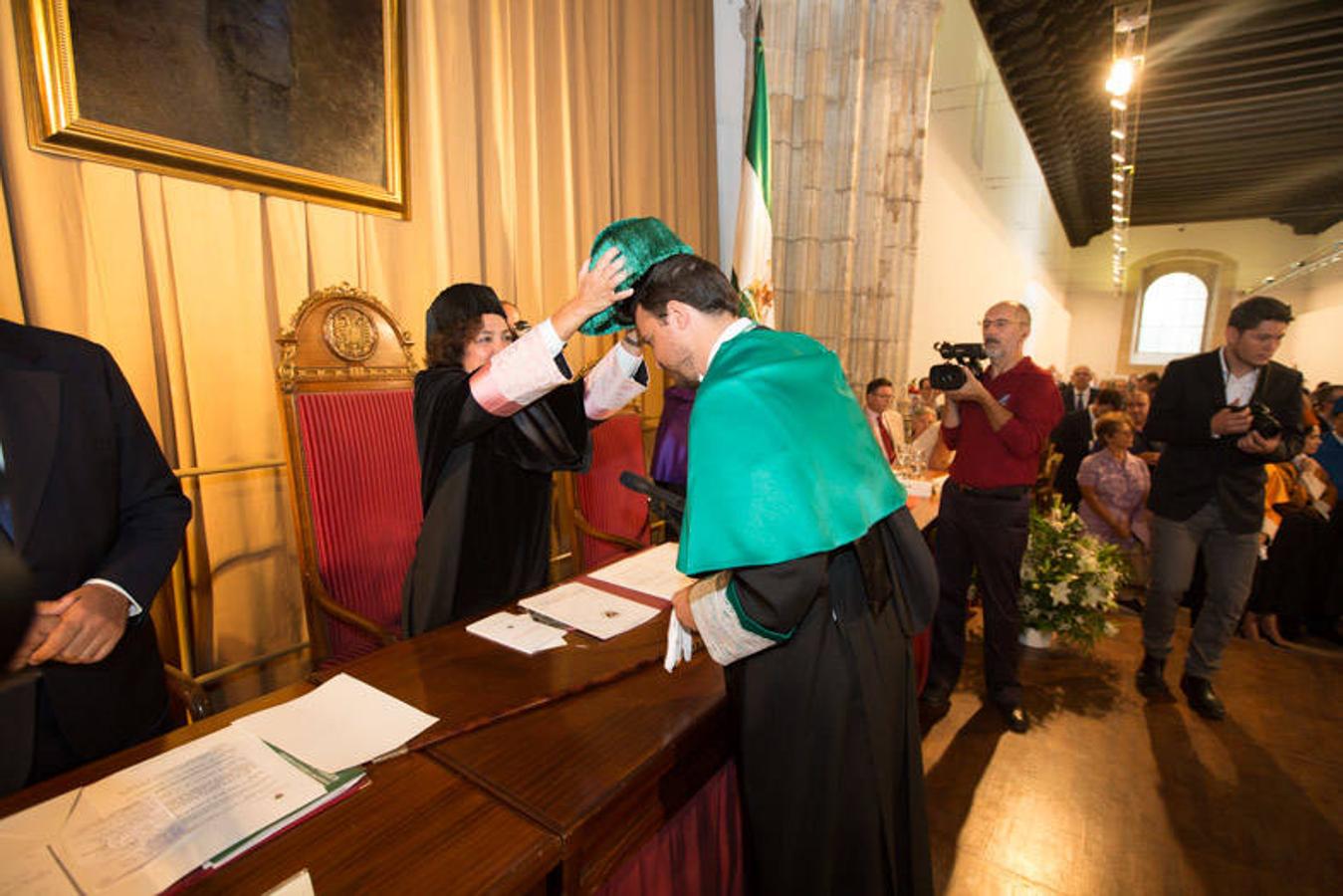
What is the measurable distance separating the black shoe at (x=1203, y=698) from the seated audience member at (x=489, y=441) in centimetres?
334

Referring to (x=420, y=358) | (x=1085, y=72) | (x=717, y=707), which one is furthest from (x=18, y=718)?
(x=1085, y=72)

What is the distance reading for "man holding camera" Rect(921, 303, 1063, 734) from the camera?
2.73m

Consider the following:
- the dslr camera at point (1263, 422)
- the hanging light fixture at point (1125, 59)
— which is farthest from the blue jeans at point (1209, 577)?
the hanging light fixture at point (1125, 59)

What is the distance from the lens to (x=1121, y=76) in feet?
19.0

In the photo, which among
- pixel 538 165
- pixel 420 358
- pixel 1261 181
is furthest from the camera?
pixel 1261 181

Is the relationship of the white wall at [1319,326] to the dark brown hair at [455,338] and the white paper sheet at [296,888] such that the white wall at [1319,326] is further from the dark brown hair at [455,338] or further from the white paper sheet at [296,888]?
the white paper sheet at [296,888]

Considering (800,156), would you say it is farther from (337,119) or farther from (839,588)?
(839,588)

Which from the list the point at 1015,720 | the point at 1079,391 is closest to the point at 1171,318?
the point at 1079,391

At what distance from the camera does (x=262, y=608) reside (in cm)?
254

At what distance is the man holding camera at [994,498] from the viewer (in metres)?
2.73

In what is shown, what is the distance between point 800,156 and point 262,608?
4.88m

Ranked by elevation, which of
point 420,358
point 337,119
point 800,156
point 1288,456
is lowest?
point 1288,456

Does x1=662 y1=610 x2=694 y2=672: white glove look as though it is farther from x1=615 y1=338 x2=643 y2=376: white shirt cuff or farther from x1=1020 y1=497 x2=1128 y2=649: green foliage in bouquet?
x1=1020 y1=497 x2=1128 y2=649: green foliage in bouquet

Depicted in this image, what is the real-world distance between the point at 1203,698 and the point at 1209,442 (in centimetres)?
132
